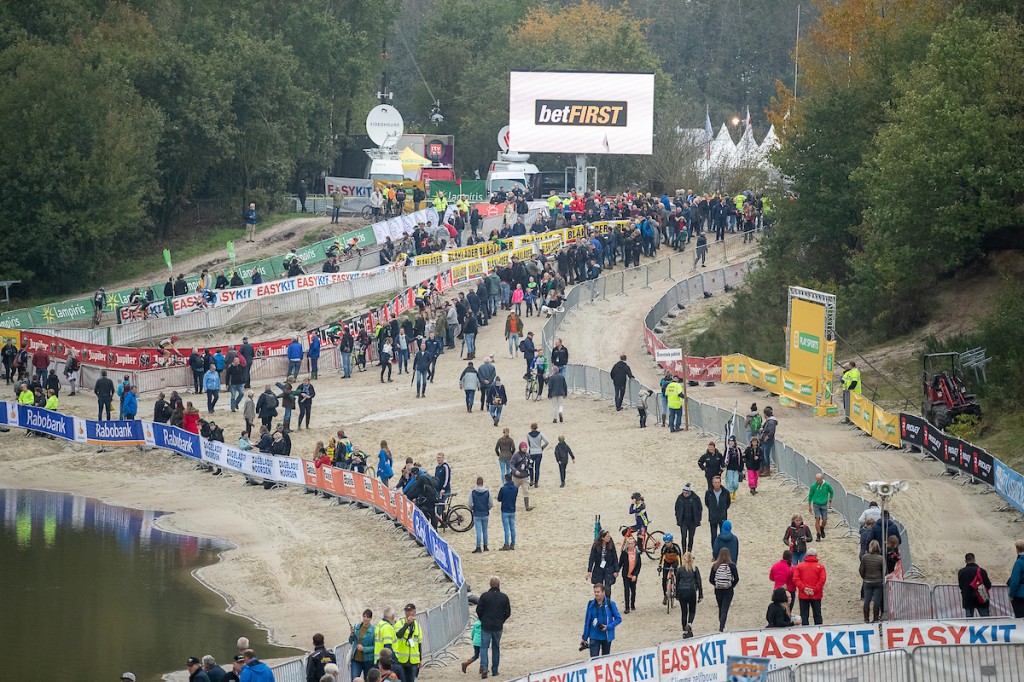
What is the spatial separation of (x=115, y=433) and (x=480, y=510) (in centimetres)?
1503

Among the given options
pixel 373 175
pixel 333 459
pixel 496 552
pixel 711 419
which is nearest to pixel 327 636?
pixel 496 552

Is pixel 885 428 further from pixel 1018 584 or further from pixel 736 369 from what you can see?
pixel 1018 584

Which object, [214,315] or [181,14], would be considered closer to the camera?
[214,315]

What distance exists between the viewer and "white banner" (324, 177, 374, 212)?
240 ft

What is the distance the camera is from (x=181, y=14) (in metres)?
84.9

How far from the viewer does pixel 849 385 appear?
34344 mm

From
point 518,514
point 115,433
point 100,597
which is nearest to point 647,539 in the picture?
point 518,514

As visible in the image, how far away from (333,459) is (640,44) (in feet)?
215

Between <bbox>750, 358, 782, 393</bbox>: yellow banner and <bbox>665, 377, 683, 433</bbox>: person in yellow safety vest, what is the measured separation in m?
3.84

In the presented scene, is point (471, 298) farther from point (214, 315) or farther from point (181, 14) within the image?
point (181, 14)

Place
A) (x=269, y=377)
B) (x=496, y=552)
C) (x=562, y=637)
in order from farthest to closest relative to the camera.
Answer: (x=269, y=377) → (x=496, y=552) → (x=562, y=637)

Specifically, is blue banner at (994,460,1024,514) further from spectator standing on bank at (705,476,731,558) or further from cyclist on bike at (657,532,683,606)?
cyclist on bike at (657,532,683,606)

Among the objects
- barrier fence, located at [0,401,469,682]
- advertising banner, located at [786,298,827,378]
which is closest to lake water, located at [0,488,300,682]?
barrier fence, located at [0,401,469,682]

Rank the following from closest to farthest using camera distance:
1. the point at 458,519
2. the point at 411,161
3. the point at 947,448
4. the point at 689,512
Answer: the point at 689,512, the point at 458,519, the point at 947,448, the point at 411,161
